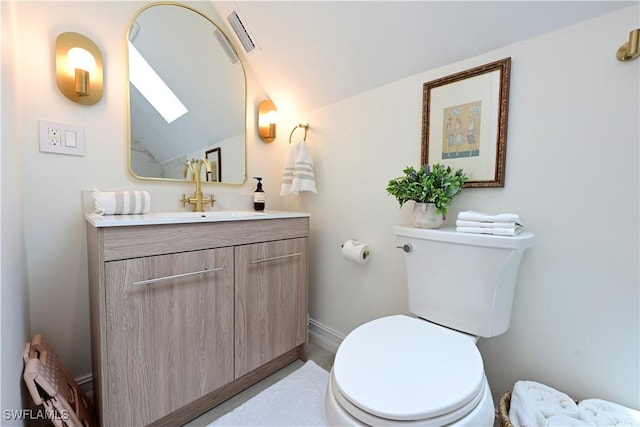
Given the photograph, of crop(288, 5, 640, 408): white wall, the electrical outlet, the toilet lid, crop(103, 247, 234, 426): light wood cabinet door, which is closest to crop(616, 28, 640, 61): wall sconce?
crop(288, 5, 640, 408): white wall

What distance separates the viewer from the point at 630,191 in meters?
0.83

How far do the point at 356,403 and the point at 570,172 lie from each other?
103 cm

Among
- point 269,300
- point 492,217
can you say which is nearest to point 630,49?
point 492,217

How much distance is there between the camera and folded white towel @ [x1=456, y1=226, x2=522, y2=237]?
2.90 ft

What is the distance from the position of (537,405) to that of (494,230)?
0.57 m

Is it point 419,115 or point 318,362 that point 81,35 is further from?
point 318,362

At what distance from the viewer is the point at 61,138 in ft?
3.66

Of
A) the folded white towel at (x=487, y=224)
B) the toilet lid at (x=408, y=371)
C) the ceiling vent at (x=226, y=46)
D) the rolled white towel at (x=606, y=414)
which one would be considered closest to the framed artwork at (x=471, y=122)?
the folded white towel at (x=487, y=224)

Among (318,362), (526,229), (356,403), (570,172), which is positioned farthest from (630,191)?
(318,362)

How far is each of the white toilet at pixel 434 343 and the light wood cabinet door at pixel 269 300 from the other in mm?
569

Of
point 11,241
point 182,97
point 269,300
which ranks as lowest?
point 269,300

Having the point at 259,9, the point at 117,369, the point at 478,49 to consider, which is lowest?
the point at 117,369

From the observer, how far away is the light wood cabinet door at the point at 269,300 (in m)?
1.23

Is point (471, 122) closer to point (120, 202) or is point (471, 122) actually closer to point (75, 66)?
point (120, 202)
